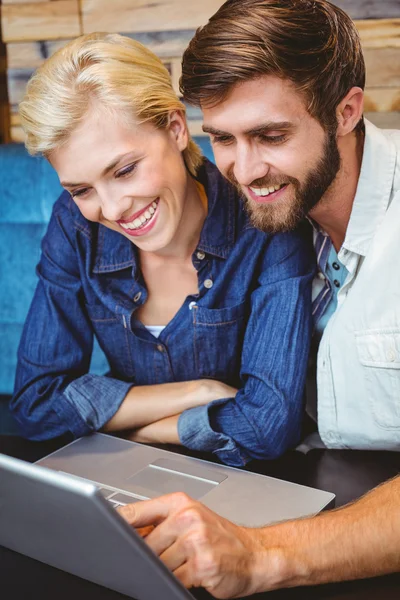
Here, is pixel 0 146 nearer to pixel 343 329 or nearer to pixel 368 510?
pixel 343 329

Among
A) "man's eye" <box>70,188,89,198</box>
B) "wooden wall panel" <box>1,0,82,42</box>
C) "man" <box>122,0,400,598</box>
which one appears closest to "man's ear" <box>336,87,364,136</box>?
"man" <box>122,0,400,598</box>

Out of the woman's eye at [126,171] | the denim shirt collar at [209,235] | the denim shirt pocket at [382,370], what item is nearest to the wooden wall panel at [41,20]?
the denim shirt collar at [209,235]

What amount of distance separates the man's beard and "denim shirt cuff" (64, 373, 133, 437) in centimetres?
45

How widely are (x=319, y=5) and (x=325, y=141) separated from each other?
0.78ft

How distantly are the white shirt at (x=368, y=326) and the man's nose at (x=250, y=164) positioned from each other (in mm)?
214

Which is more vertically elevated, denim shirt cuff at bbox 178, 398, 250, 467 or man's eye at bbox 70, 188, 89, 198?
man's eye at bbox 70, 188, 89, 198

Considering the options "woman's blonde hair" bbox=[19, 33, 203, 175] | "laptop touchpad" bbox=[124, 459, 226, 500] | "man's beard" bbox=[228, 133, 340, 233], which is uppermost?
"woman's blonde hair" bbox=[19, 33, 203, 175]

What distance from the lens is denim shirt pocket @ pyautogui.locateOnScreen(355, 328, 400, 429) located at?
4.47 feet

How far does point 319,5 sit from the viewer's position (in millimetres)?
1299

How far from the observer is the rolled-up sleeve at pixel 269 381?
1377mm

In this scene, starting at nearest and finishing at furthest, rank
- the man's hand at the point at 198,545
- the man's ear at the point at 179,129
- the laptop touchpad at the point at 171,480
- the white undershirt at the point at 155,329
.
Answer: the man's hand at the point at 198,545 < the laptop touchpad at the point at 171,480 < the man's ear at the point at 179,129 < the white undershirt at the point at 155,329

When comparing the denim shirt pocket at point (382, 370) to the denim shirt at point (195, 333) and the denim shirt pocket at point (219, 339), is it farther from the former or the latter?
the denim shirt pocket at point (219, 339)

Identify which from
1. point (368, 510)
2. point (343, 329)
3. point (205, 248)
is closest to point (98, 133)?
point (205, 248)

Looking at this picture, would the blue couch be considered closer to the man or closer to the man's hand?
the man
